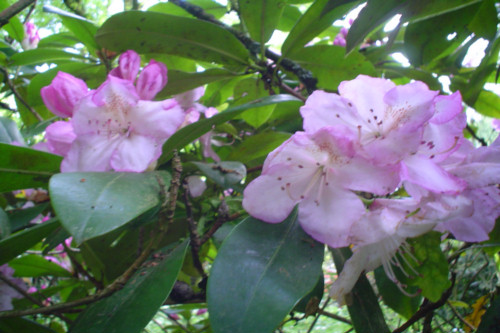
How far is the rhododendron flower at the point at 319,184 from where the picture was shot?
55 cm

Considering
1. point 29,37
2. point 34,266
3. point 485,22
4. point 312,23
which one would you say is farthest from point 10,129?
point 485,22

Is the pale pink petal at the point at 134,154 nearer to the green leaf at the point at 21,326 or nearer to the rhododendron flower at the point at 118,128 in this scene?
the rhododendron flower at the point at 118,128

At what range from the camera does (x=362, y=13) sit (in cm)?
68

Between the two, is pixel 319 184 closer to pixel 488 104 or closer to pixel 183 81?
pixel 183 81

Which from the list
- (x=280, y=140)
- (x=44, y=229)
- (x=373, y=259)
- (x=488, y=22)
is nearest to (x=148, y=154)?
(x=44, y=229)

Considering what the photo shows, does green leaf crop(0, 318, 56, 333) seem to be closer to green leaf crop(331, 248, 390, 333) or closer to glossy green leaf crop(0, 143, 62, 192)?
glossy green leaf crop(0, 143, 62, 192)

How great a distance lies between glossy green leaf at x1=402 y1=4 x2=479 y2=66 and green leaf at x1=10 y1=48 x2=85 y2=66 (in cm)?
88

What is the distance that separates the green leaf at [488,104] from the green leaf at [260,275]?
855mm

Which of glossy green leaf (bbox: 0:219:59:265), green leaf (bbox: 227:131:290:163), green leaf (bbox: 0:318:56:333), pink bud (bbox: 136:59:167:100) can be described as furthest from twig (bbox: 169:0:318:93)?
green leaf (bbox: 0:318:56:333)

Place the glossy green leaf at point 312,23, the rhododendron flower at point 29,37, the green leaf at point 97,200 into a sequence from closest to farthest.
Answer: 1. the green leaf at point 97,200
2. the glossy green leaf at point 312,23
3. the rhododendron flower at point 29,37

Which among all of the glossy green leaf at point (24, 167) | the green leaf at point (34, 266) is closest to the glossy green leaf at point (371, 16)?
the glossy green leaf at point (24, 167)

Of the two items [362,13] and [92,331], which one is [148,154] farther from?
[362,13]

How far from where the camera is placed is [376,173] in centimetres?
55

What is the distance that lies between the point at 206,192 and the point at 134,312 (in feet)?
1.50
